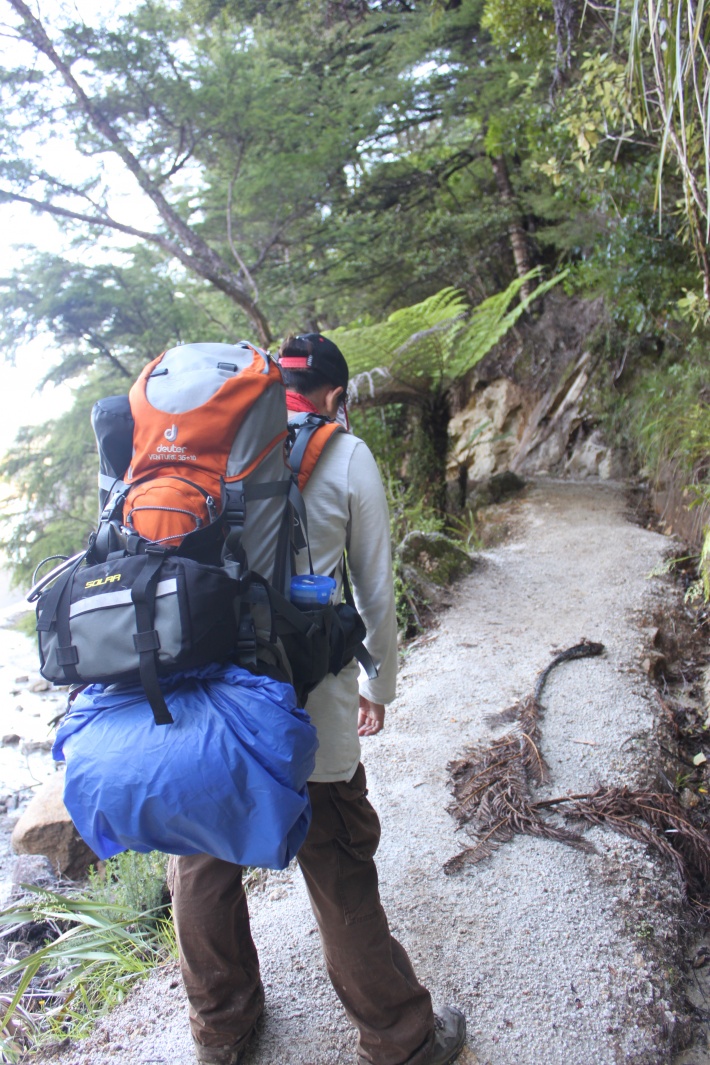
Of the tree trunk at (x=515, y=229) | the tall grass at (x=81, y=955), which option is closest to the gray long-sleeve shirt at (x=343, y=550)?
the tall grass at (x=81, y=955)

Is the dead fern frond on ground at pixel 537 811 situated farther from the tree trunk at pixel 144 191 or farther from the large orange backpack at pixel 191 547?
the tree trunk at pixel 144 191

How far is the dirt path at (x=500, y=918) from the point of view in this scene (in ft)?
6.06

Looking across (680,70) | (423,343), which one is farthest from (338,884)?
(423,343)

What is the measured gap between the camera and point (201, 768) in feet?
4.19

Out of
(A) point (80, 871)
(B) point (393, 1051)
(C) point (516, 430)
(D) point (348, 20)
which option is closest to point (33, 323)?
(D) point (348, 20)

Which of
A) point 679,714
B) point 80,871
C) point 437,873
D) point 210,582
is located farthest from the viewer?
point 80,871

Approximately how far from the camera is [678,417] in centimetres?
579

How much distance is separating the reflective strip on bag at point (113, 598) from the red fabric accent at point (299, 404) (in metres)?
0.66

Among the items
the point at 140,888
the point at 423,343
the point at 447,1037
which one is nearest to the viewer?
the point at 447,1037

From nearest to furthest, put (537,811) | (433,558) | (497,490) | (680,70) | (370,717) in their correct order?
(370,717)
(680,70)
(537,811)
(433,558)
(497,490)

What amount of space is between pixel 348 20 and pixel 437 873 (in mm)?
10904

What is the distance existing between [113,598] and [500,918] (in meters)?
1.59

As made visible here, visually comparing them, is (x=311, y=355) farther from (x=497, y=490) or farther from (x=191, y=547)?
(x=497, y=490)

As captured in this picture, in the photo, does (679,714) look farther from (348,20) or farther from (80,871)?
(348,20)
